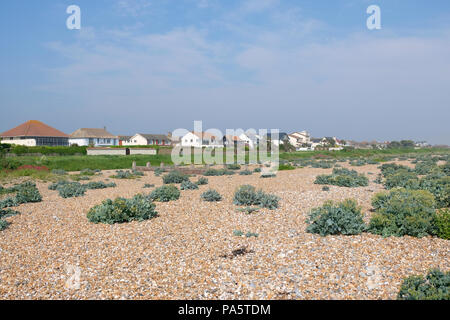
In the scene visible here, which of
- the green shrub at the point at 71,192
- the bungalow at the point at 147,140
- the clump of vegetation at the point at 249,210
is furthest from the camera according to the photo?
the bungalow at the point at 147,140

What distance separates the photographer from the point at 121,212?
1080cm

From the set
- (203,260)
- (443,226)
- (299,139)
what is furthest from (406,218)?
(299,139)

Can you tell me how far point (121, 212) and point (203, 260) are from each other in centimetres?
477

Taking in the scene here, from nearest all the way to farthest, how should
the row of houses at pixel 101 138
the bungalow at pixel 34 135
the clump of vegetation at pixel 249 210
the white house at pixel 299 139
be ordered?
the clump of vegetation at pixel 249 210 < the bungalow at pixel 34 135 < the row of houses at pixel 101 138 < the white house at pixel 299 139

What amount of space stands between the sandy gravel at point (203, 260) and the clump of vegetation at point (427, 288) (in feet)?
0.79

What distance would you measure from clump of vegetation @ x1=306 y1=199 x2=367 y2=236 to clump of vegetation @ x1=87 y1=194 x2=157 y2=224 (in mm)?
5341

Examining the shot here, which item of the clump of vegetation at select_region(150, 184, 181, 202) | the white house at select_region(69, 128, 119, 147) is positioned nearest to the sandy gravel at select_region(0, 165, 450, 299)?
the clump of vegetation at select_region(150, 184, 181, 202)

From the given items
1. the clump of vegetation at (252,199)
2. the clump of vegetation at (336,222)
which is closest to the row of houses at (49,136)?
the clump of vegetation at (252,199)

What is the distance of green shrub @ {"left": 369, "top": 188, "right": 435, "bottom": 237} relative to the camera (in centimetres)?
812

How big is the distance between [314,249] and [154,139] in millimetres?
91978

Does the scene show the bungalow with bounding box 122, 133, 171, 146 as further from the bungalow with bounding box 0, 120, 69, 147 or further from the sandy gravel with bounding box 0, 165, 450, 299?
the sandy gravel with bounding box 0, 165, 450, 299

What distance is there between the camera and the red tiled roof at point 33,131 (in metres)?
68.1

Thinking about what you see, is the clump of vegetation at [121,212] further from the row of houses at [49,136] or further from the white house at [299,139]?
the white house at [299,139]
